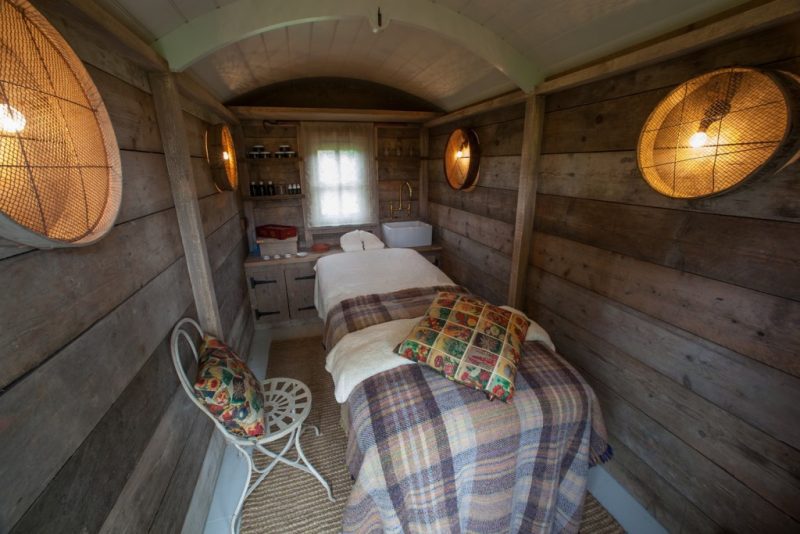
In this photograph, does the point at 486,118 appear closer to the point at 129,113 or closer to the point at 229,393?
the point at 129,113

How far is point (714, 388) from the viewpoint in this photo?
113 centimetres

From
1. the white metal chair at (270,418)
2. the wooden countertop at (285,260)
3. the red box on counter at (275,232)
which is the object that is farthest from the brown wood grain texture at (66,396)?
the red box on counter at (275,232)

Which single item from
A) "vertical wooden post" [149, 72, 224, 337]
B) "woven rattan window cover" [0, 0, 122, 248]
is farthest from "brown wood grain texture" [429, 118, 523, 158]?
"woven rattan window cover" [0, 0, 122, 248]

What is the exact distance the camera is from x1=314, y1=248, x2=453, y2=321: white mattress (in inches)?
81.0

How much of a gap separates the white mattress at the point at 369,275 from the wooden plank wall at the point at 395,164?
96 cm

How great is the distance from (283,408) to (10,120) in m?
1.36

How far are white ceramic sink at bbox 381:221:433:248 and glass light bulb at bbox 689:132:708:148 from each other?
7.66 feet

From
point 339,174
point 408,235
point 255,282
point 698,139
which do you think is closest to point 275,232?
point 255,282

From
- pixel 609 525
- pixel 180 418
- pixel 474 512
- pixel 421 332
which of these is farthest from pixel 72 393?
pixel 609 525

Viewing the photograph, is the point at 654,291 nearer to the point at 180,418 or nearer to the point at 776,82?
the point at 776,82

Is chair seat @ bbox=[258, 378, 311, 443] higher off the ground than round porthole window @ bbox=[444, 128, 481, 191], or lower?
→ lower

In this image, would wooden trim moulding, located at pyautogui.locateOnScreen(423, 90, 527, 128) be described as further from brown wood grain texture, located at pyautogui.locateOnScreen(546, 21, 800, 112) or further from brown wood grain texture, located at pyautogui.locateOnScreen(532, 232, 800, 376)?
brown wood grain texture, located at pyautogui.locateOnScreen(532, 232, 800, 376)

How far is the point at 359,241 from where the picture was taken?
3168mm

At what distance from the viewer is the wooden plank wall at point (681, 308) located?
967 millimetres
